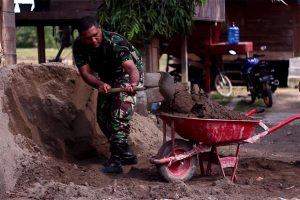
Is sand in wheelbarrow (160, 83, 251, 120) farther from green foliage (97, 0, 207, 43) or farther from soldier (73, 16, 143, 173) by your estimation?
green foliage (97, 0, 207, 43)

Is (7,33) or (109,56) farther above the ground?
(7,33)

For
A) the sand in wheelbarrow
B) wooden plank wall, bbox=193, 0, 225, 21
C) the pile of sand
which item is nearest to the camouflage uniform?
the sand in wheelbarrow

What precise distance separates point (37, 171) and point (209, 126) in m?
1.68

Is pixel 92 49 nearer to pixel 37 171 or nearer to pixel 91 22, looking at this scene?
pixel 91 22

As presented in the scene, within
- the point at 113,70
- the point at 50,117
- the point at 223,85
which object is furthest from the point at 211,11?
the point at 113,70

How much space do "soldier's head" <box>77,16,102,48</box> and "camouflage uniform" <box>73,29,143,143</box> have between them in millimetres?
140

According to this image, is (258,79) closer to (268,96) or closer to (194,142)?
(268,96)

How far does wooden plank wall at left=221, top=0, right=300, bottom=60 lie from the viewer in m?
19.7

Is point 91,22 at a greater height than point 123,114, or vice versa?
point 91,22

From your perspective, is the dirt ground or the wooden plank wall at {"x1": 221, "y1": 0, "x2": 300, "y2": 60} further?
the wooden plank wall at {"x1": 221, "y1": 0, "x2": 300, "y2": 60}

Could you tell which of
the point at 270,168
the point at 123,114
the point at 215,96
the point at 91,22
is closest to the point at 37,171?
the point at 123,114

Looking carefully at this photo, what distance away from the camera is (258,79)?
14.5 metres

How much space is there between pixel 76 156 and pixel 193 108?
1820 millimetres

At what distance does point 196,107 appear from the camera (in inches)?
248
